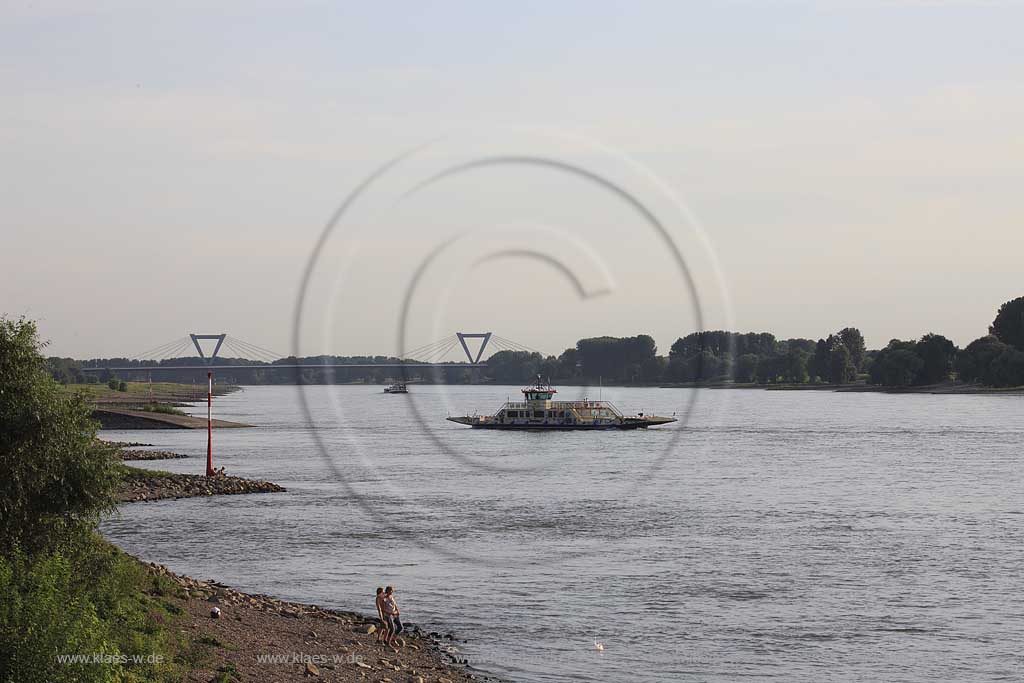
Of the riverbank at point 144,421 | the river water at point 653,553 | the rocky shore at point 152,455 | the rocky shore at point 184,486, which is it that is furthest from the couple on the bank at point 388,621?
the riverbank at point 144,421

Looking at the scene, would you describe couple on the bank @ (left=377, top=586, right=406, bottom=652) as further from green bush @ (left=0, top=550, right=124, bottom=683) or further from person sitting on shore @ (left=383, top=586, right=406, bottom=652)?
green bush @ (left=0, top=550, right=124, bottom=683)

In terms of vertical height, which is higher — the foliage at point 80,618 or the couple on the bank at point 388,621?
the foliage at point 80,618

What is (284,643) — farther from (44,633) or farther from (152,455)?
(152,455)

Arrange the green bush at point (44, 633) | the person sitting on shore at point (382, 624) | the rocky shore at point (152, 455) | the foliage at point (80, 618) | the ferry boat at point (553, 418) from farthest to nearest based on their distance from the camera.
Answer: the ferry boat at point (553, 418)
the rocky shore at point (152, 455)
the person sitting on shore at point (382, 624)
the foliage at point (80, 618)
the green bush at point (44, 633)

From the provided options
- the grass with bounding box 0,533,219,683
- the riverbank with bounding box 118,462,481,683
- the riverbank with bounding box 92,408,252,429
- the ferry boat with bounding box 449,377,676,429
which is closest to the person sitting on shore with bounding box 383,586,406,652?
the riverbank with bounding box 118,462,481,683

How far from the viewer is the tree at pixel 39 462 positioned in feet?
87.3

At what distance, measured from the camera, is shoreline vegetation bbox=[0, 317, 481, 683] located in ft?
70.9

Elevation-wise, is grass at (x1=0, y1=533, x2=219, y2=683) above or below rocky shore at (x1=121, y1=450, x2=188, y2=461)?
above

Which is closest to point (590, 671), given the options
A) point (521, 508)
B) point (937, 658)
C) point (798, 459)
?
point (937, 658)

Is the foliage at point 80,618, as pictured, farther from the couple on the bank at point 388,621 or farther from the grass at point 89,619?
the couple on the bank at point 388,621

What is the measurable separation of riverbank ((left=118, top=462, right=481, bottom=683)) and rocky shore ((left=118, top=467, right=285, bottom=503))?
30655 millimetres

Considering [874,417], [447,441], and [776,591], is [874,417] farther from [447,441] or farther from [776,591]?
[776,591]

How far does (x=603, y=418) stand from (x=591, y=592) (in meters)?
102

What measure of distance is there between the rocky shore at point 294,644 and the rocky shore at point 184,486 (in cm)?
3247
